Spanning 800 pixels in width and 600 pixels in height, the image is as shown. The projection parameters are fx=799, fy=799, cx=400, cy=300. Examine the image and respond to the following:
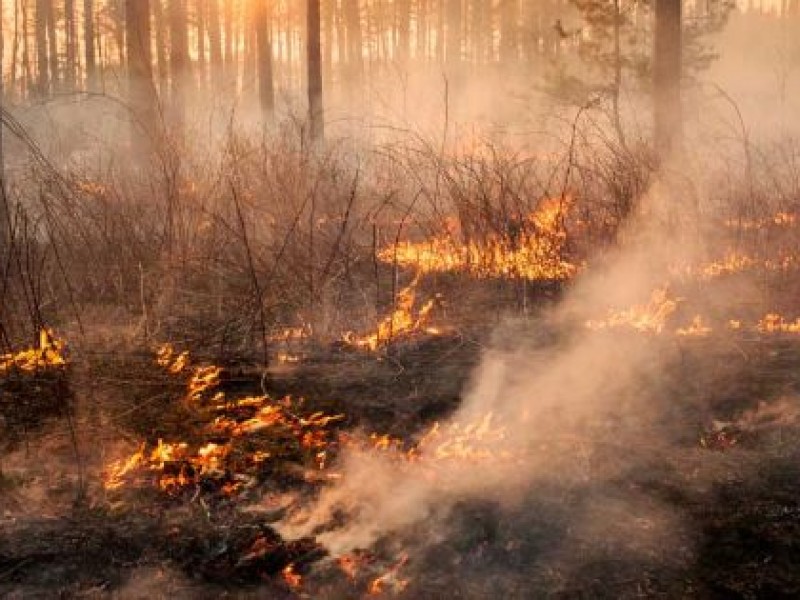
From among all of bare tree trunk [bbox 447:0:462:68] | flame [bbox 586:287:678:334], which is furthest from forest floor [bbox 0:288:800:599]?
bare tree trunk [bbox 447:0:462:68]

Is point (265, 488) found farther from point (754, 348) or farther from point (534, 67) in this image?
point (534, 67)

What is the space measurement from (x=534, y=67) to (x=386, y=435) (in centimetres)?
2634

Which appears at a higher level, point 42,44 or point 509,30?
point 509,30

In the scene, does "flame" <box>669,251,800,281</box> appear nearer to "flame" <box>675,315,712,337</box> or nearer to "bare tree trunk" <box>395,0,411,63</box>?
"flame" <box>675,315,712,337</box>

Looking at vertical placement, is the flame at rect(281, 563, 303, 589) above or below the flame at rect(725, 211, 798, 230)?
below

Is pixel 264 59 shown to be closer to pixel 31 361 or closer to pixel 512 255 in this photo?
pixel 512 255

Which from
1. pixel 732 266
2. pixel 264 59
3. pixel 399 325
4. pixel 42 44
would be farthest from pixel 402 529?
pixel 42 44

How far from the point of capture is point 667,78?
8.62 m

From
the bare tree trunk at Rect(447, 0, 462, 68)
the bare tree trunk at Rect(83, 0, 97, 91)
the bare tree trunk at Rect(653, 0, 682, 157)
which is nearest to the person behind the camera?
the bare tree trunk at Rect(653, 0, 682, 157)

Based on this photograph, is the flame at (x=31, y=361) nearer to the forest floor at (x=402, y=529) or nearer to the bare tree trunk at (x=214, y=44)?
the forest floor at (x=402, y=529)

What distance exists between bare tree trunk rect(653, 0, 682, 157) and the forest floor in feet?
17.1

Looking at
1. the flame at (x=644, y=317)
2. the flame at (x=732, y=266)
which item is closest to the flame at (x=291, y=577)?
the flame at (x=644, y=317)

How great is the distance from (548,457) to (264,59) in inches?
622

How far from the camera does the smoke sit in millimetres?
2625
